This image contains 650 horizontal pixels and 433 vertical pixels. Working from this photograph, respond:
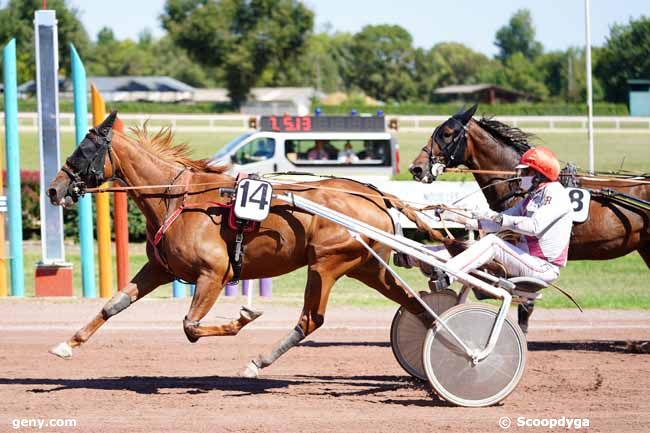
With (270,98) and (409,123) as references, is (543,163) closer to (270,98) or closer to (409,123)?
(409,123)

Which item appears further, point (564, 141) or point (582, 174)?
point (564, 141)

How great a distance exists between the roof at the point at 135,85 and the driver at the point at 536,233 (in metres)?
71.5

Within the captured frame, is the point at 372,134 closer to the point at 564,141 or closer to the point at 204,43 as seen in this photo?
the point at 564,141

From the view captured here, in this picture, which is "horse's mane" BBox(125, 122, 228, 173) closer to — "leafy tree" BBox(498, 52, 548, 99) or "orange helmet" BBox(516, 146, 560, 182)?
"orange helmet" BBox(516, 146, 560, 182)

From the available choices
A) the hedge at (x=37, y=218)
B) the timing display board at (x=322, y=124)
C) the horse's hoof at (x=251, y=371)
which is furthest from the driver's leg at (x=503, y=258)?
the timing display board at (x=322, y=124)

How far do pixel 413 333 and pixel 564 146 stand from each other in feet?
94.6

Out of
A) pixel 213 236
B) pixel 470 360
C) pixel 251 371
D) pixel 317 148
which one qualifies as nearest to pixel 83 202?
pixel 213 236

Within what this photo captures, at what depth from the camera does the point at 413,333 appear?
781cm

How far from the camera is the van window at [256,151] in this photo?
941 inches

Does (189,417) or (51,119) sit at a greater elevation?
(51,119)

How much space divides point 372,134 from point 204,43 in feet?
159

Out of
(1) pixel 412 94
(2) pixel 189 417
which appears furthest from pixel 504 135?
(1) pixel 412 94

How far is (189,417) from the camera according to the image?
6570mm

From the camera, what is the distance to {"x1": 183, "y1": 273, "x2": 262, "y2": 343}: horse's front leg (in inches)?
283
